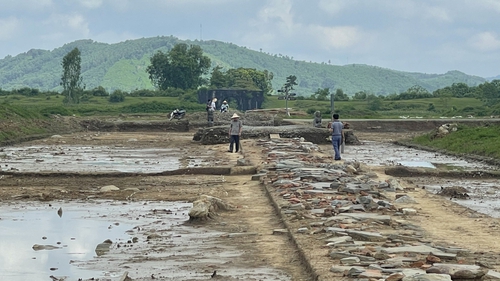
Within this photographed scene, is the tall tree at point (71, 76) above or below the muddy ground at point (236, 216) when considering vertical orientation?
above

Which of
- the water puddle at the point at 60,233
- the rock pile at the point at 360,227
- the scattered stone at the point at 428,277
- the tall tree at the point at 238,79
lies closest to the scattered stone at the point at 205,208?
the water puddle at the point at 60,233

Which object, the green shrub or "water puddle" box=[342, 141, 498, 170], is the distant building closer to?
the green shrub

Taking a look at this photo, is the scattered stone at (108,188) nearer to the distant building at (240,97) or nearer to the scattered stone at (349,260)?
the scattered stone at (349,260)

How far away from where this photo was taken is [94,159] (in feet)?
87.3

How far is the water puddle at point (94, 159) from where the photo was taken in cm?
2286

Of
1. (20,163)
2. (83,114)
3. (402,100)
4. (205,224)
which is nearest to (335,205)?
(205,224)

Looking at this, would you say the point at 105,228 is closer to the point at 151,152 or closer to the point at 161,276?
the point at 161,276

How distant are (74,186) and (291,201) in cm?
597

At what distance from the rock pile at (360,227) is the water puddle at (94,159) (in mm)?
5141

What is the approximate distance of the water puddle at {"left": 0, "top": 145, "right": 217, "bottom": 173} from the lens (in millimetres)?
22859

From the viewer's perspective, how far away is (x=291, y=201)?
547 inches

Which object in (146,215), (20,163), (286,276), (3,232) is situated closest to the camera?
(286,276)

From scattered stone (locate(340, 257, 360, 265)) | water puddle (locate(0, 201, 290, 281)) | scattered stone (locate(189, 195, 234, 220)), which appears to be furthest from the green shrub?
scattered stone (locate(340, 257, 360, 265))

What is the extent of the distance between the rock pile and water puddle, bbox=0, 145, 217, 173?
16.9ft
